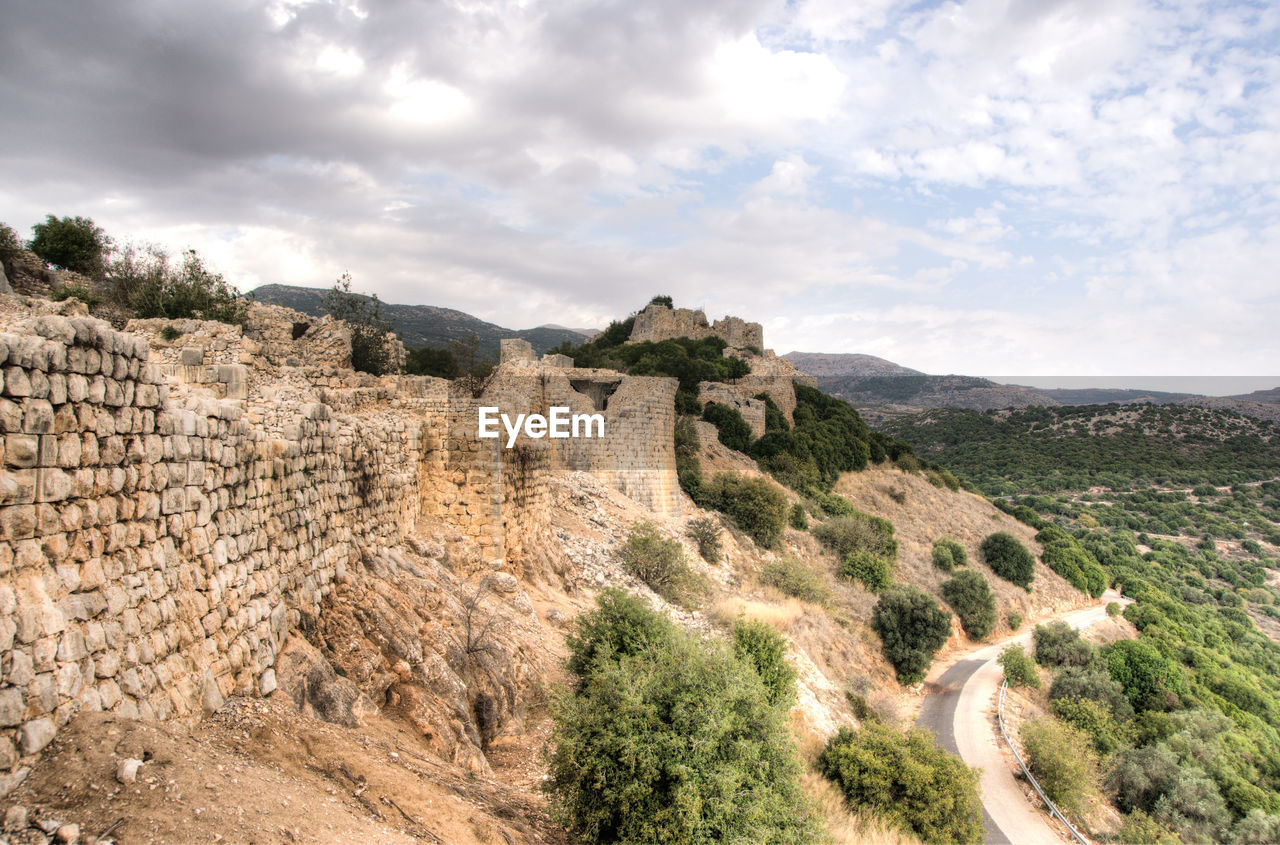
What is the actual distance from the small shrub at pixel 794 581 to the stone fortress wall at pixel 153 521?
43.3 ft

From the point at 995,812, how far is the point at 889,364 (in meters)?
→ 159

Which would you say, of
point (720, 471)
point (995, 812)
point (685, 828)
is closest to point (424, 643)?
point (685, 828)

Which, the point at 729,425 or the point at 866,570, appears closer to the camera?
the point at 866,570

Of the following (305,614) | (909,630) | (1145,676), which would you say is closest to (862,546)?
(909,630)

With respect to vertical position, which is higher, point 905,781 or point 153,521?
point 153,521

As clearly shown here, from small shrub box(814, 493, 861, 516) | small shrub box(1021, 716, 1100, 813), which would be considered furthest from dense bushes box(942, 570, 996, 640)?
small shrub box(1021, 716, 1100, 813)

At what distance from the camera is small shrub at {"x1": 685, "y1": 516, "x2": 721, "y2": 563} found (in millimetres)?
18797

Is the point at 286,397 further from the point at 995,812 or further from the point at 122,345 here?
the point at 995,812

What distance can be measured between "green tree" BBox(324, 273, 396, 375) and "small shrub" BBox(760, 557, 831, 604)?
12.1 m

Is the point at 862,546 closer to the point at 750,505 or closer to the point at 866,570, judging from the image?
the point at 866,570

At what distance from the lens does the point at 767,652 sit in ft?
36.0

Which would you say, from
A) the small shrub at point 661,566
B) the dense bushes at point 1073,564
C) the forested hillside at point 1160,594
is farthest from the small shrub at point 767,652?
the dense bushes at point 1073,564

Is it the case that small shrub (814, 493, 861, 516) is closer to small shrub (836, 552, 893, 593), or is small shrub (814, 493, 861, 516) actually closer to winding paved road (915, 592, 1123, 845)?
small shrub (836, 552, 893, 593)

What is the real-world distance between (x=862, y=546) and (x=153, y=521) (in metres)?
27.1
